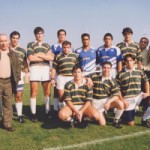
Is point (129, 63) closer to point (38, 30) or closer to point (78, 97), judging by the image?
point (78, 97)

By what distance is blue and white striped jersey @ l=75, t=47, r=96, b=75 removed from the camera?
8.56 m

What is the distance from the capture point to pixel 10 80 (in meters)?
7.45

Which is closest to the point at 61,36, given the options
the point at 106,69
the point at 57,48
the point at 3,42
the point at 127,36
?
the point at 57,48

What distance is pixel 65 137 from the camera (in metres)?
6.84

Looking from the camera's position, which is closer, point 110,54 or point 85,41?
point 85,41

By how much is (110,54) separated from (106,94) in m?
1.26

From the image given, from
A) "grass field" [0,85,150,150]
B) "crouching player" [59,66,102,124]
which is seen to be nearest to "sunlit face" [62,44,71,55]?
"crouching player" [59,66,102,124]

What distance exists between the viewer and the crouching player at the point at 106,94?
7867mm

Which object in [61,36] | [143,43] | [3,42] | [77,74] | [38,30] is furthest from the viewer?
[143,43]

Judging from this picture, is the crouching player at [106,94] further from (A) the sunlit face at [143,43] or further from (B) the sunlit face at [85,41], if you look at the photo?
(A) the sunlit face at [143,43]

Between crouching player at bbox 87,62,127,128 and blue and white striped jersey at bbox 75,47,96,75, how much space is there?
482 millimetres

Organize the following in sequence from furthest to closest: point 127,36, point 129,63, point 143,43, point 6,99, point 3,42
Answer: point 143,43, point 127,36, point 129,63, point 6,99, point 3,42

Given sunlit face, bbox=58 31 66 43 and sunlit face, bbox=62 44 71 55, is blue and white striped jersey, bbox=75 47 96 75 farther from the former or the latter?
sunlit face, bbox=58 31 66 43

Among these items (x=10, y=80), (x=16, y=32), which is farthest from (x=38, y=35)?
(x=10, y=80)
